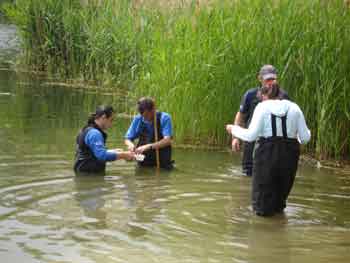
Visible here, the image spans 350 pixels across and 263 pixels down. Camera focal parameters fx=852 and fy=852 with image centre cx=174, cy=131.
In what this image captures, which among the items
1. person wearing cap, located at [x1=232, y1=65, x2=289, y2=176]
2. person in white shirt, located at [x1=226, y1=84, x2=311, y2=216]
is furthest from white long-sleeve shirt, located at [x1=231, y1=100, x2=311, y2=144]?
person wearing cap, located at [x1=232, y1=65, x2=289, y2=176]

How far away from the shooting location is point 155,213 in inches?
349

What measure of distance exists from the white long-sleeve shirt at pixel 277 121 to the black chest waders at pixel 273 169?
1.6 inches

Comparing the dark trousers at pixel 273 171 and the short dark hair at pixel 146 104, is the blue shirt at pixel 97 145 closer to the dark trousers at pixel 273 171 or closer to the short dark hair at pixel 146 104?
the short dark hair at pixel 146 104

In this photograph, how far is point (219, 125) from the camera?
500 inches

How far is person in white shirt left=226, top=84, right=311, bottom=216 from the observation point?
831 cm

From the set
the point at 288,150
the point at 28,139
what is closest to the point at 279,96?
the point at 288,150

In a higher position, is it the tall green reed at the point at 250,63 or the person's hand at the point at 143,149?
the tall green reed at the point at 250,63


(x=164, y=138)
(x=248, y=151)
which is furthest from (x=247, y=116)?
(x=164, y=138)

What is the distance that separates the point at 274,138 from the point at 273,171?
0.34 m

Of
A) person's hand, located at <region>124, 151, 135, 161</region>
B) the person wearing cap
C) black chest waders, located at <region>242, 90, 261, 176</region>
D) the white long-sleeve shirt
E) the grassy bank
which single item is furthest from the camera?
the grassy bank

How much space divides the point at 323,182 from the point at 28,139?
15.7ft

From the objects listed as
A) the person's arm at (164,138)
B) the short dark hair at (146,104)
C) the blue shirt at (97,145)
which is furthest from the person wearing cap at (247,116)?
the blue shirt at (97,145)

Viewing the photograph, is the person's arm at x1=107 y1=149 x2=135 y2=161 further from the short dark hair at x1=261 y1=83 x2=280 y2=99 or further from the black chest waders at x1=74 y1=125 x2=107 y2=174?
the short dark hair at x1=261 y1=83 x2=280 y2=99

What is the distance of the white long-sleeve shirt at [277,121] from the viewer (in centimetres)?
830
